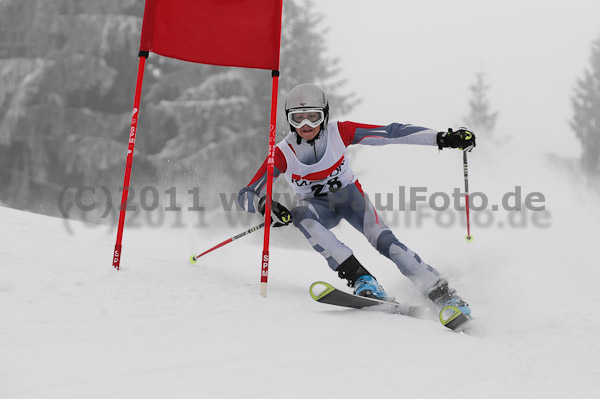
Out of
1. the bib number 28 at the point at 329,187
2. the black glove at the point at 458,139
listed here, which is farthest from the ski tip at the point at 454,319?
the bib number 28 at the point at 329,187

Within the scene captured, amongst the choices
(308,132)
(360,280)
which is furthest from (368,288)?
(308,132)

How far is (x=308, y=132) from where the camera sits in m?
3.74

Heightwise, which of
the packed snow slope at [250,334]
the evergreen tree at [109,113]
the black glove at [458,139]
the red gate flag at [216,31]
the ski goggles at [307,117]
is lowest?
the packed snow slope at [250,334]

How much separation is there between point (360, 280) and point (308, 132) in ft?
3.90

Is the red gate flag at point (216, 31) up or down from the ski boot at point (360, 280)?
up

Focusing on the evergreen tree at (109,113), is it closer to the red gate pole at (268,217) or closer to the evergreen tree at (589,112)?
the red gate pole at (268,217)

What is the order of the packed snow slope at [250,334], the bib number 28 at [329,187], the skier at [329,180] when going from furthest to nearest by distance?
the bib number 28 at [329,187] < the skier at [329,180] < the packed snow slope at [250,334]

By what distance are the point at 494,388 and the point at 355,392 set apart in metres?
0.59

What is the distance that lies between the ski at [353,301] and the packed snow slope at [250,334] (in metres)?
0.08

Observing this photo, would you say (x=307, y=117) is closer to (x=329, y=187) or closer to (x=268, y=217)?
(x=329, y=187)

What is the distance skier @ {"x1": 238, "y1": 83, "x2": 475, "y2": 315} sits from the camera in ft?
11.6

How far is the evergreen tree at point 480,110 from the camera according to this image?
27.5m

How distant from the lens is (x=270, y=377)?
197cm

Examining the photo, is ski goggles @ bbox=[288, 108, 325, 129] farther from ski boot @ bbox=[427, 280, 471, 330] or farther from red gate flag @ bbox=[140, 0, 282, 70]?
ski boot @ bbox=[427, 280, 471, 330]
